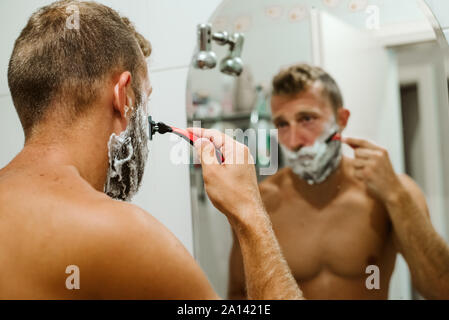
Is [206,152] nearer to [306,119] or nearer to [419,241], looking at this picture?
[306,119]

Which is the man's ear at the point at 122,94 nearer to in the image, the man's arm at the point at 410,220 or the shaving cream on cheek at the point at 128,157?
the shaving cream on cheek at the point at 128,157

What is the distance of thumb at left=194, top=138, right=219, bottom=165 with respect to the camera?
93cm

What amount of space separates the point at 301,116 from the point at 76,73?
0.45 m

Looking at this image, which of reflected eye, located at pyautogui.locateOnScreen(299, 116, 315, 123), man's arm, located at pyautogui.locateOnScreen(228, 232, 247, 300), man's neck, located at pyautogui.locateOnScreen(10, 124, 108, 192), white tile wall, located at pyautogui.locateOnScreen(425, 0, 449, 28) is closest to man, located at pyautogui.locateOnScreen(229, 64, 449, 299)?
reflected eye, located at pyautogui.locateOnScreen(299, 116, 315, 123)

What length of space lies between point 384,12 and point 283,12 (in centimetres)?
21

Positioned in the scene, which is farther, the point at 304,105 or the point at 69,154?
the point at 304,105

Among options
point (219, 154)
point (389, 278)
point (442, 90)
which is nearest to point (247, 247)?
point (219, 154)

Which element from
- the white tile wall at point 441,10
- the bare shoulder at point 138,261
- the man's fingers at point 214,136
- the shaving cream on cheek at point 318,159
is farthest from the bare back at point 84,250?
the white tile wall at point 441,10

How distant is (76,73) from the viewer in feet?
2.92

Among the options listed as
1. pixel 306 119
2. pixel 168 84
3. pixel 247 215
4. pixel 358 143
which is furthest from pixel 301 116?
pixel 168 84

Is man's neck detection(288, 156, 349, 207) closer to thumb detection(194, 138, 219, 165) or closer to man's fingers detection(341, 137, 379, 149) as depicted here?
man's fingers detection(341, 137, 379, 149)

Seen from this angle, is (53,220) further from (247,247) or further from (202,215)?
(202,215)

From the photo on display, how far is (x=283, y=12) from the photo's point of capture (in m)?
1.05
